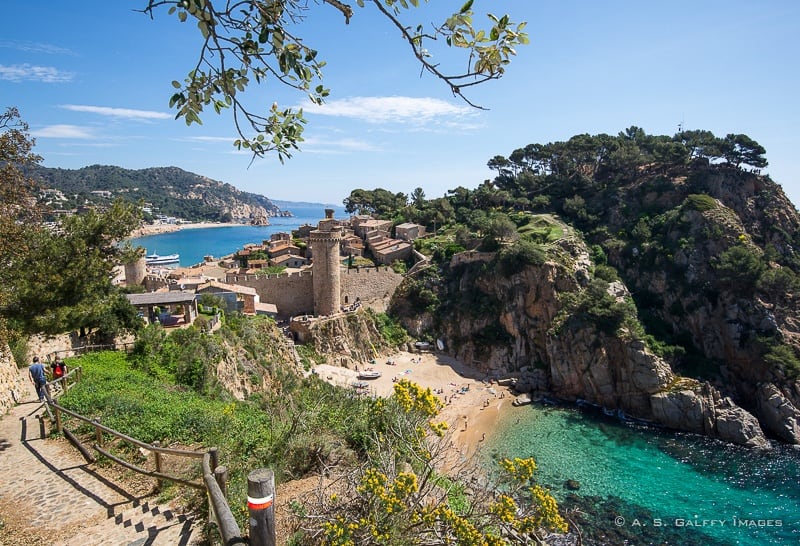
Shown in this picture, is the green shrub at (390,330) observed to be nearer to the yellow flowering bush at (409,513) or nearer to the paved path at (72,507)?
the paved path at (72,507)

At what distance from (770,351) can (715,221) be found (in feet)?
36.8

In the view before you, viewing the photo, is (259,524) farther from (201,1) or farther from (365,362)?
(365,362)

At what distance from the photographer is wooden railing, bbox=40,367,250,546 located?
3525mm

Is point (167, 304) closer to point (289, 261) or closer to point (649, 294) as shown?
point (289, 261)

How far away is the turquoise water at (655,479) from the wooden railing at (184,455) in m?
16.4

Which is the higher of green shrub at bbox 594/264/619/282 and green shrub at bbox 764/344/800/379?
green shrub at bbox 594/264/619/282

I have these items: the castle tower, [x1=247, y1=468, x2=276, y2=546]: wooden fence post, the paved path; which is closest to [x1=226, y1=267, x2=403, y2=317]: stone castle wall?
the castle tower

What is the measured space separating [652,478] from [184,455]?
2288 cm

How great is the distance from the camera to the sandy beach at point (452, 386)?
25.1 metres

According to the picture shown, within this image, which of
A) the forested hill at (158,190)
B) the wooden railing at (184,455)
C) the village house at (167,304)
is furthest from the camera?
the forested hill at (158,190)

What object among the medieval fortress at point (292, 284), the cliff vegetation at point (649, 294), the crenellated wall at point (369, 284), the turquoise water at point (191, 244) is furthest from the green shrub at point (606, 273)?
the turquoise water at point (191, 244)

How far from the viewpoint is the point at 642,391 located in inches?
1081

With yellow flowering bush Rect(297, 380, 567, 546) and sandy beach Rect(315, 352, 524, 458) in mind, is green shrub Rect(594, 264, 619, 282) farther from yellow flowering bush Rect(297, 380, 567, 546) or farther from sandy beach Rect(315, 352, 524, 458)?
yellow flowering bush Rect(297, 380, 567, 546)

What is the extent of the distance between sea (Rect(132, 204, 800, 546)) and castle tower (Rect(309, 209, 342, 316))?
535 inches
